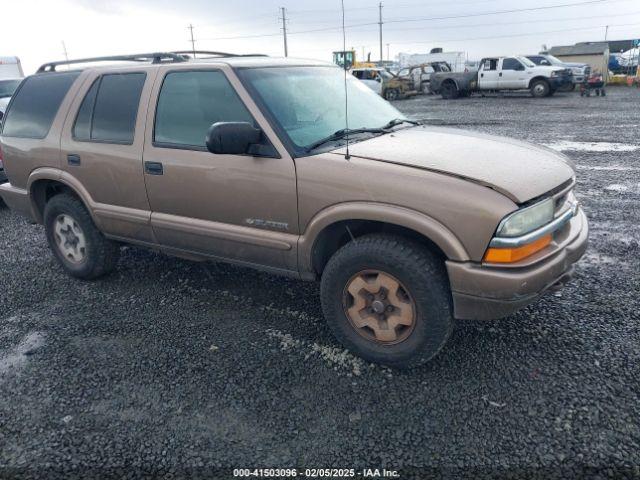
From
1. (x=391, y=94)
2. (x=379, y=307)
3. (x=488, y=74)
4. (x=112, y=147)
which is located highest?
(x=488, y=74)

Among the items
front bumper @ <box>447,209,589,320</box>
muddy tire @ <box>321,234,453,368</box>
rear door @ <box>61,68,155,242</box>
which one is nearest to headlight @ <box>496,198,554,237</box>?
front bumper @ <box>447,209,589,320</box>

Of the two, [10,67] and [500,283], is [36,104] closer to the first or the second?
[500,283]

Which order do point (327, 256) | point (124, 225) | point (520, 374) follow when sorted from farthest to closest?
1. point (124, 225)
2. point (327, 256)
3. point (520, 374)

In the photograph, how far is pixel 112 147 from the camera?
13.0ft

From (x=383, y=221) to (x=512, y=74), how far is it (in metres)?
23.9

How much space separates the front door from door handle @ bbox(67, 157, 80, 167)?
0.82 m

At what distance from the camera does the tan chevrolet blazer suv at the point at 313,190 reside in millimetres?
2701

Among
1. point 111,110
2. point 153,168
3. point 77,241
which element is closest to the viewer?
point 153,168

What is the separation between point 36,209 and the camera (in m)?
4.70

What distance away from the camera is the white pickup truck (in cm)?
2294

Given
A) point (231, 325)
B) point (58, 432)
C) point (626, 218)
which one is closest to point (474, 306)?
point (231, 325)

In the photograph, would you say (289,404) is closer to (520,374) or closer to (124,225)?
(520,374)

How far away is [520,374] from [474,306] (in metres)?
0.60

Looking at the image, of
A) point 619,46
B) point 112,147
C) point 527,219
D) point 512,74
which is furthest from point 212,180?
point 619,46
